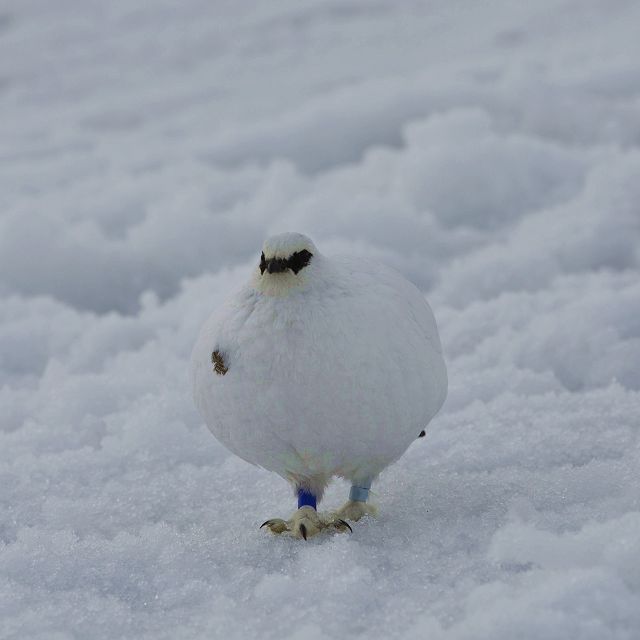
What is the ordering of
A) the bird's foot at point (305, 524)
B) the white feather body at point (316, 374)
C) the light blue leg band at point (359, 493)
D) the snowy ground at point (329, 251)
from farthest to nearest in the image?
the light blue leg band at point (359, 493) < the bird's foot at point (305, 524) < the white feather body at point (316, 374) < the snowy ground at point (329, 251)

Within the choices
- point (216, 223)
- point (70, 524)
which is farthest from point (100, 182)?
point (70, 524)

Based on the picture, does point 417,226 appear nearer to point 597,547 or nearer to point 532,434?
point 532,434

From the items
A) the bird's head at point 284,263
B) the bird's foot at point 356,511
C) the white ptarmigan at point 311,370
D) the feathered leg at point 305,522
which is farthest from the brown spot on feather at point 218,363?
the bird's foot at point 356,511

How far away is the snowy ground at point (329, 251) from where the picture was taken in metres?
2.57

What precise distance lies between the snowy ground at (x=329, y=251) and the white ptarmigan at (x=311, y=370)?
278mm

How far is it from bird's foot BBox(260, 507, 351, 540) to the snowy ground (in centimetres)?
7

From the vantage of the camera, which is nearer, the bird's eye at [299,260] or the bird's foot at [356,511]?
the bird's eye at [299,260]

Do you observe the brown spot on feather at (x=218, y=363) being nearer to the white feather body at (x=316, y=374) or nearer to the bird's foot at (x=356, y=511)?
the white feather body at (x=316, y=374)

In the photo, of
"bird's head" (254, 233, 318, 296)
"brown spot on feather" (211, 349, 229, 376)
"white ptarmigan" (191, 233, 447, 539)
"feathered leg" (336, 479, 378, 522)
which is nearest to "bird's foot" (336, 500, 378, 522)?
"feathered leg" (336, 479, 378, 522)

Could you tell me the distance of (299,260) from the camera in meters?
2.77

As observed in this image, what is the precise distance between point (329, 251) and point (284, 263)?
2936 millimetres

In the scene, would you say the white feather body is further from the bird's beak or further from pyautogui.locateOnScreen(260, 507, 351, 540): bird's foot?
pyautogui.locateOnScreen(260, 507, 351, 540): bird's foot

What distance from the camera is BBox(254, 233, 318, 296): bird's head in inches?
107

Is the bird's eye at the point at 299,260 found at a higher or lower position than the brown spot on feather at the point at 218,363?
higher
